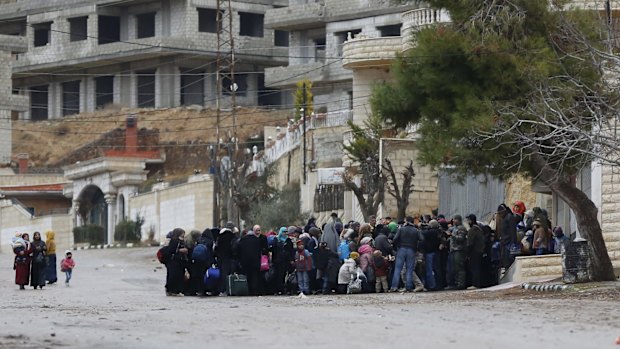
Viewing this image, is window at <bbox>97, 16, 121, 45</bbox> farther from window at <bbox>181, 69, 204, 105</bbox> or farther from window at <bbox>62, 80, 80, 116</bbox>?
window at <bbox>181, 69, 204, 105</bbox>

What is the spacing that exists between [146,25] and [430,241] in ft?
217

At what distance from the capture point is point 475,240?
31.2 meters

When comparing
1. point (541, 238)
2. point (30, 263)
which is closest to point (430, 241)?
point (541, 238)

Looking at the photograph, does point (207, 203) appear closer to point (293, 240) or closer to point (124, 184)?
point (124, 184)

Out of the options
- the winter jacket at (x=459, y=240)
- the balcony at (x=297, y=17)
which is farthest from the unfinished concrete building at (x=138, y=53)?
the winter jacket at (x=459, y=240)

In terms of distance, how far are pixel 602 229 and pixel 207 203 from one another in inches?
1328

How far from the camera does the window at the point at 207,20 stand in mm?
94750

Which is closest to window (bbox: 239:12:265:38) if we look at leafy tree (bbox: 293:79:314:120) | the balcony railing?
leafy tree (bbox: 293:79:314:120)

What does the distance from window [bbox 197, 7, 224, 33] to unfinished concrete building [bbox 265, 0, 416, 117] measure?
745 centimetres

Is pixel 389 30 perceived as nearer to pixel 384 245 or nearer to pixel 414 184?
pixel 414 184

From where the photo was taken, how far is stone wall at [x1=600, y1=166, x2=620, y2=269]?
30.8 m

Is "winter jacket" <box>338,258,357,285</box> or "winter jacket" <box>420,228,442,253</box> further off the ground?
"winter jacket" <box>420,228,442,253</box>

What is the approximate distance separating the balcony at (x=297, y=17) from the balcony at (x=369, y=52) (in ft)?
104

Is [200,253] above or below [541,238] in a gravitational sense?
below
